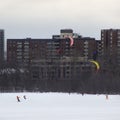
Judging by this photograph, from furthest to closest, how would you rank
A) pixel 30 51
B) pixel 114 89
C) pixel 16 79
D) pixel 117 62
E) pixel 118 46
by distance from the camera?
pixel 30 51
pixel 118 46
pixel 117 62
pixel 16 79
pixel 114 89

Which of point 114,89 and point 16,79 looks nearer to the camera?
point 114,89

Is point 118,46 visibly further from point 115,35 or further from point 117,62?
point 117,62

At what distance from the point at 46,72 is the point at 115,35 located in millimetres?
23001

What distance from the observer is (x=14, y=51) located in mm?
107750
